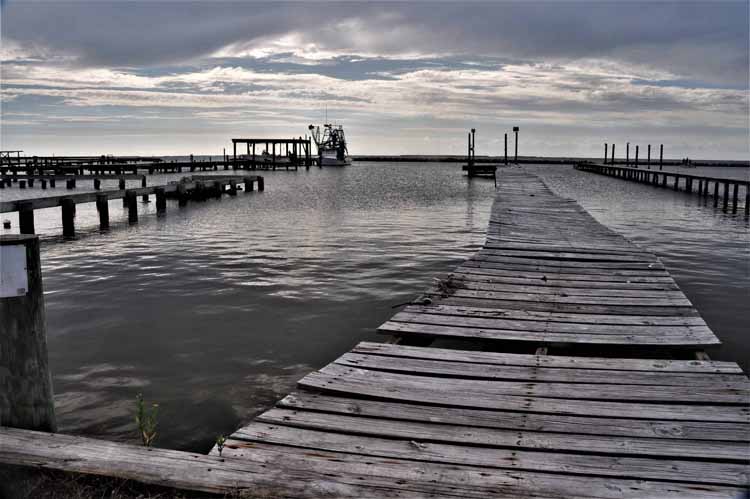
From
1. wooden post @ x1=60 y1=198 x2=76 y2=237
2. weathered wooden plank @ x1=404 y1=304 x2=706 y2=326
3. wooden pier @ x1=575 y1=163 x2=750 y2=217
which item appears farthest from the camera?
wooden pier @ x1=575 y1=163 x2=750 y2=217

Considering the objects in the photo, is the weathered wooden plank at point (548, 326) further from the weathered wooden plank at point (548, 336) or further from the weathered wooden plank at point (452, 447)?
the weathered wooden plank at point (452, 447)

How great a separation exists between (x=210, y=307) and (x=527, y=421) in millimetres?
7208

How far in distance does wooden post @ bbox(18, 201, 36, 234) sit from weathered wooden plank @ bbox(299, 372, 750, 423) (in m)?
16.7

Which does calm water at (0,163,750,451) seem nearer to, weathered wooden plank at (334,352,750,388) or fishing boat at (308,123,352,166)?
weathered wooden plank at (334,352,750,388)

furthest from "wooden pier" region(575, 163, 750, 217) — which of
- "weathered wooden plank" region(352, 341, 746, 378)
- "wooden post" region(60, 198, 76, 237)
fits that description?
"wooden post" region(60, 198, 76, 237)

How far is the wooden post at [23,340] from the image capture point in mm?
3771

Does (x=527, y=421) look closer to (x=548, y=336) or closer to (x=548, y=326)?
(x=548, y=336)

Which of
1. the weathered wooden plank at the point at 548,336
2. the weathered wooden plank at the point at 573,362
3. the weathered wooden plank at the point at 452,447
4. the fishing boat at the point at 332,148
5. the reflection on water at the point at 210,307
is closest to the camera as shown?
the weathered wooden plank at the point at 452,447

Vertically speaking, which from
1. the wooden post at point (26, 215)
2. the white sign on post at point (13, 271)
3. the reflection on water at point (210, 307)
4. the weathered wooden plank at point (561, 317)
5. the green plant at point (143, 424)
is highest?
the white sign on post at point (13, 271)

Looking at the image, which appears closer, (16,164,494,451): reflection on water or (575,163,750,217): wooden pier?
(16,164,494,451): reflection on water

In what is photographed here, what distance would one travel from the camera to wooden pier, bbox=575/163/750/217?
32.4 m

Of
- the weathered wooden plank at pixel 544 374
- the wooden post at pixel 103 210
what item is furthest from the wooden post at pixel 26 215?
the weathered wooden plank at pixel 544 374

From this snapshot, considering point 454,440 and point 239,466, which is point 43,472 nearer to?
point 239,466

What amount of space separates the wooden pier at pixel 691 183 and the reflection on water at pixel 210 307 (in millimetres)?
18817
